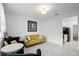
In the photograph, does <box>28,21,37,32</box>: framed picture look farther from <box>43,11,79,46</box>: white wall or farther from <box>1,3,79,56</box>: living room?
<box>43,11,79,46</box>: white wall

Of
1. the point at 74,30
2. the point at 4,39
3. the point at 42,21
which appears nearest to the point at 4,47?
the point at 4,39

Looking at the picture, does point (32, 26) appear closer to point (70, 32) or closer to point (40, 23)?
point (40, 23)

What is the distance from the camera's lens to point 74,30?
1.40 meters

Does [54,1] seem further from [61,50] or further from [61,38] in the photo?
[61,50]

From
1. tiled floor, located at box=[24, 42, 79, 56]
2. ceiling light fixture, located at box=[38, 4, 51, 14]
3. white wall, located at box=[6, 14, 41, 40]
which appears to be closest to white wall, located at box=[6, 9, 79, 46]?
white wall, located at box=[6, 14, 41, 40]

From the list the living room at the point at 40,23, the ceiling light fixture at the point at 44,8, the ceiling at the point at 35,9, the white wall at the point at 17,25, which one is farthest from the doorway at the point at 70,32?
the white wall at the point at 17,25

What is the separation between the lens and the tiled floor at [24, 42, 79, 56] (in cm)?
136

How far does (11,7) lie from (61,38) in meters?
1.14

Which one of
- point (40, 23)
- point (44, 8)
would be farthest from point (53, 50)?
point (44, 8)

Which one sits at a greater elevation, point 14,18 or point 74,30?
point 14,18

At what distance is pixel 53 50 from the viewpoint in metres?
1.44

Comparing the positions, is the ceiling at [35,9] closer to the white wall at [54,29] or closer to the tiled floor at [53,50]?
the white wall at [54,29]

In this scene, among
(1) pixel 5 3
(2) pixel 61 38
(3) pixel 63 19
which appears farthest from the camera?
(2) pixel 61 38

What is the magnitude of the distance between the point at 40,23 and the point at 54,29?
0.32 m
